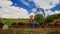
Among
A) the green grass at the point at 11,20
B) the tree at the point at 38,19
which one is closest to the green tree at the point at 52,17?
the tree at the point at 38,19

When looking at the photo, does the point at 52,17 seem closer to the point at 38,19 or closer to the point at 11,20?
the point at 38,19

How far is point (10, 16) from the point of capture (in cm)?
307

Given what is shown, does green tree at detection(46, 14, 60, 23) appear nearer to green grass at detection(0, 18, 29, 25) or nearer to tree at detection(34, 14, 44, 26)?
tree at detection(34, 14, 44, 26)

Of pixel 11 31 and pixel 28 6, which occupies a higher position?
pixel 28 6

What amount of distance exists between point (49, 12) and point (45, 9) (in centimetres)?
7

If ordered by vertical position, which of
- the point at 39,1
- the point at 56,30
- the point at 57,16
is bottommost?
the point at 56,30

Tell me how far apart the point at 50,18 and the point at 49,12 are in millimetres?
89

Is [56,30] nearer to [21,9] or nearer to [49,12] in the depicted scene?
[49,12]

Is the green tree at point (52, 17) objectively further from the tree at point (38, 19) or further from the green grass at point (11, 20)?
the green grass at point (11, 20)

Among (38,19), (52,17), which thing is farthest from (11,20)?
(52,17)

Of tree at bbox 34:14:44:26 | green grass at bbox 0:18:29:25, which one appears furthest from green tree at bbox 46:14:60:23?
green grass at bbox 0:18:29:25

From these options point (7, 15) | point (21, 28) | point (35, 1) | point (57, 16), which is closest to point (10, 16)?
point (7, 15)

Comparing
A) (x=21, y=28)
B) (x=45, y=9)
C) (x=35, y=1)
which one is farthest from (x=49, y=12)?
(x=21, y=28)

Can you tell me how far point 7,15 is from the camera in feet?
10.1
